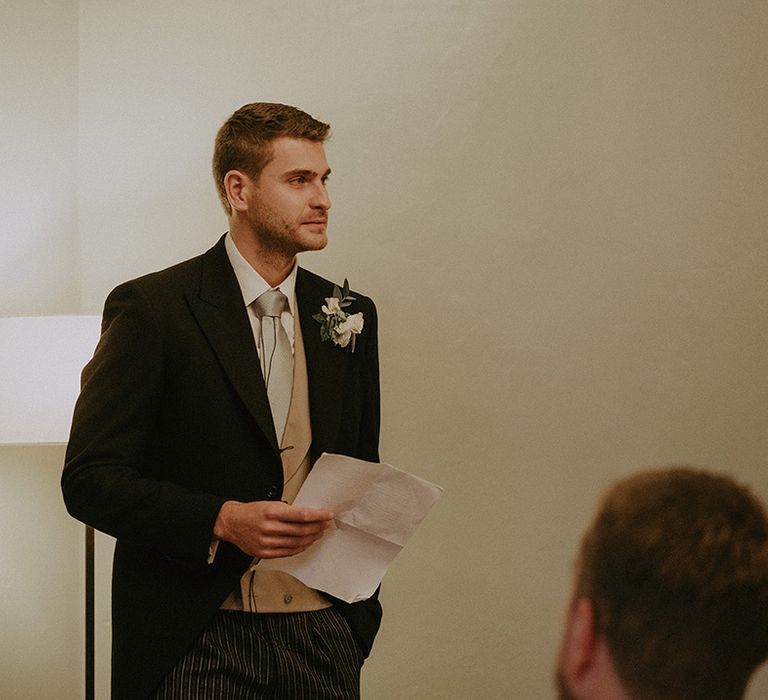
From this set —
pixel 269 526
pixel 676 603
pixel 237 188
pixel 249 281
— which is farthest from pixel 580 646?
pixel 237 188

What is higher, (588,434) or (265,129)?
(265,129)

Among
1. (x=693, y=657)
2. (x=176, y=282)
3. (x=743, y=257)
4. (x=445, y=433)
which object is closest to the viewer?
(x=693, y=657)

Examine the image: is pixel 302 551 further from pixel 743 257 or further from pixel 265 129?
pixel 743 257

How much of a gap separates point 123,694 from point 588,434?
1.41 metres

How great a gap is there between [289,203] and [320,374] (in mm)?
339

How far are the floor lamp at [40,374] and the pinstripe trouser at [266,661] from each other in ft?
2.76

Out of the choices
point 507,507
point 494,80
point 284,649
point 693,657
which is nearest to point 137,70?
point 494,80

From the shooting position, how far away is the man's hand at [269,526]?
1631 millimetres

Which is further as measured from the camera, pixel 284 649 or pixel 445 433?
pixel 445 433

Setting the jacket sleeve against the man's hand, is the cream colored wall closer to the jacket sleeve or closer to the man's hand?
the jacket sleeve

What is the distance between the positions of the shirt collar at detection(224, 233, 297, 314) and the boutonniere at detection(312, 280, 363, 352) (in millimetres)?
67

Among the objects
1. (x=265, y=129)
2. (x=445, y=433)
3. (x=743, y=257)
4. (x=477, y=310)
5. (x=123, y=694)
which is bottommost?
(x=123, y=694)

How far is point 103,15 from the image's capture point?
3033 mm

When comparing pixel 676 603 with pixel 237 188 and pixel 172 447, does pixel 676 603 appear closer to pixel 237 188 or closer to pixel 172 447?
pixel 172 447
